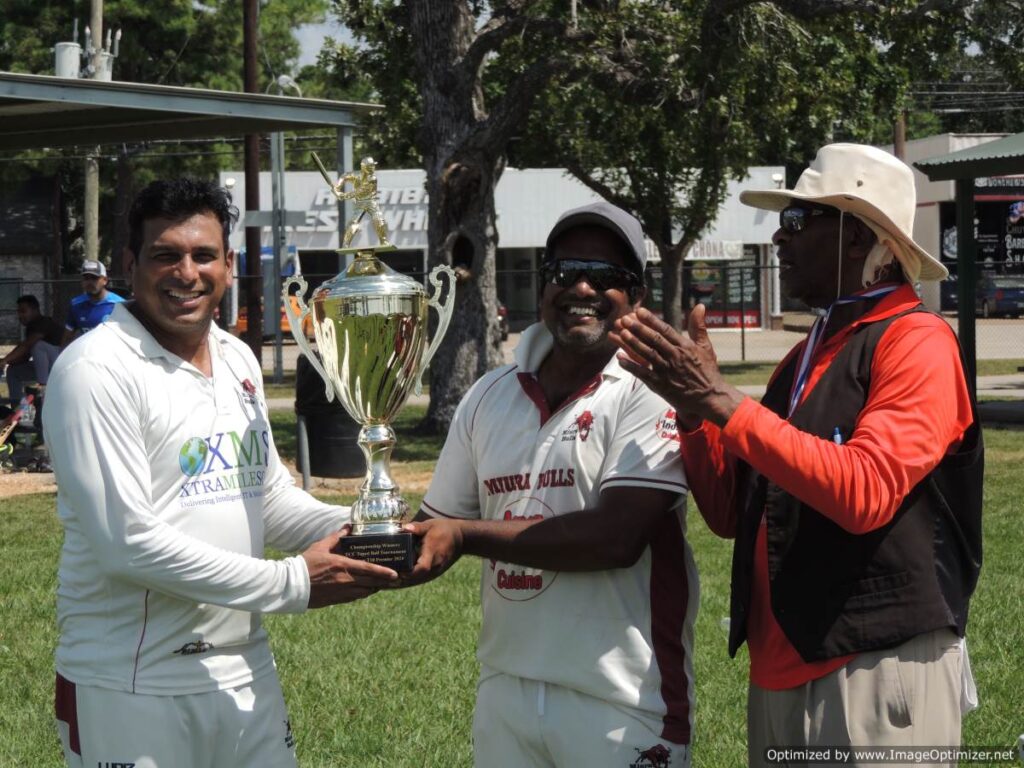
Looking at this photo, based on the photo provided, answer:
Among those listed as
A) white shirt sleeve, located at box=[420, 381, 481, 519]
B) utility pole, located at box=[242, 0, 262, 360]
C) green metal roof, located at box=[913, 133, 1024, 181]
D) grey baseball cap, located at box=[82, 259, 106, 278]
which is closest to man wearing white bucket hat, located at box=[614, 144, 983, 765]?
white shirt sleeve, located at box=[420, 381, 481, 519]

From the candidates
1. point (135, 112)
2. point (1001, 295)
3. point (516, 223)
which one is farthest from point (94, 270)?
point (1001, 295)

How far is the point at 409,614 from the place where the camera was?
Result: 7.89 meters

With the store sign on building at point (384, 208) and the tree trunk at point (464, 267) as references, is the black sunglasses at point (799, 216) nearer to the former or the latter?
the tree trunk at point (464, 267)

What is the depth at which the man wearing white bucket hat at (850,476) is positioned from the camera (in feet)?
9.53

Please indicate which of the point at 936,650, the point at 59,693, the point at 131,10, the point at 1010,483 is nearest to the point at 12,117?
the point at 1010,483

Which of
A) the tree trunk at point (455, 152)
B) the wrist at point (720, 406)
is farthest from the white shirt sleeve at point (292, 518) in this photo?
the tree trunk at point (455, 152)

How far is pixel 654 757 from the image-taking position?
3.22 m

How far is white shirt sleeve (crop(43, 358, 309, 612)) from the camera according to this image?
3.06 metres

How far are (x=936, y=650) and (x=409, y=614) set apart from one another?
16.8ft

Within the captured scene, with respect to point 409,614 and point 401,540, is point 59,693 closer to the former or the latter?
point 401,540

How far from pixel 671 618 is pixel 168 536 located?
121 cm

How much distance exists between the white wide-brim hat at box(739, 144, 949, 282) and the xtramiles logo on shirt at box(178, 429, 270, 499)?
1.48 meters

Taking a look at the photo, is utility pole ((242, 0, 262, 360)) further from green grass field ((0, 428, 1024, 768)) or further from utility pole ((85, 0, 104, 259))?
green grass field ((0, 428, 1024, 768))

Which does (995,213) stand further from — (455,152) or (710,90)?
(455,152)
